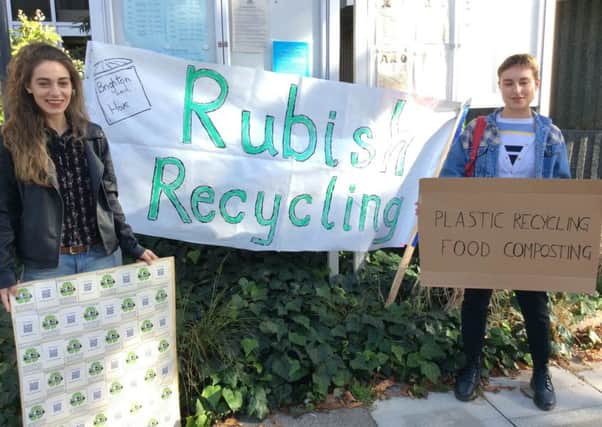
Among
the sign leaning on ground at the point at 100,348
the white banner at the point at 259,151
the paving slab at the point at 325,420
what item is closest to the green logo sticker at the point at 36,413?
the sign leaning on ground at the point at 100,348

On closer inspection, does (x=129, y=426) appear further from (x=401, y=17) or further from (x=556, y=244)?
(x=401, y=17)

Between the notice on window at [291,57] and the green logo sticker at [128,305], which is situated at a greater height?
the notice on window at [291,57]

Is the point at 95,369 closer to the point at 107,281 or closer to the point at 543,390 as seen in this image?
the point at 107,281

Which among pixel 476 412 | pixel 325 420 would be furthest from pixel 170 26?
pixel 476 412

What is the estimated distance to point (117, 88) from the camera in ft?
11.1

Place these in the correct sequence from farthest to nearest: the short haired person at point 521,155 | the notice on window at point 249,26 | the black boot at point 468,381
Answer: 1. the notice on window at point 249,26
2. the black boot at point 468,381
3. the short haired person at point 521,155

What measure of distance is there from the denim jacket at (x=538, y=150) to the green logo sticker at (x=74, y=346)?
2.05 metres

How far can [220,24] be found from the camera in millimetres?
3732

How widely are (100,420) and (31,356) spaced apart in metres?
0.45

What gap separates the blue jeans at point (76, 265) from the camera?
2.26 metres

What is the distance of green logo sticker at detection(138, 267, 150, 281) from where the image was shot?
94.7 inches

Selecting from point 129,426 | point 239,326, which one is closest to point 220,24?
point 239,326

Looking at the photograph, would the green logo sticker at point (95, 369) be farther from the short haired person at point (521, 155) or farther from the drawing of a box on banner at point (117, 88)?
the short haired person at point (521, 155)

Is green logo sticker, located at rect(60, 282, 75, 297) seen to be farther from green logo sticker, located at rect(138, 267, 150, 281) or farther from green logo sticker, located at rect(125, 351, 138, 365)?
green logo sticker, located at rect(125, 351, 138, 365)
